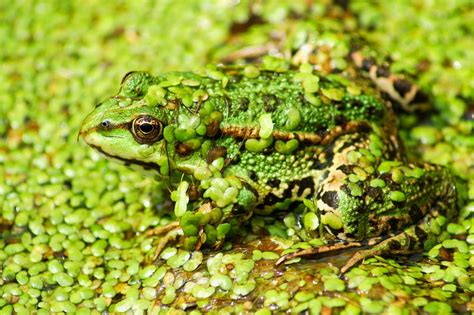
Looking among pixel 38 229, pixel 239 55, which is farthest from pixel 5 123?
pixel 239 55

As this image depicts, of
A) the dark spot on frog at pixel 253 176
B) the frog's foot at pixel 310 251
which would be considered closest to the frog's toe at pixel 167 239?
the dark spot on frog at pixel 253 176

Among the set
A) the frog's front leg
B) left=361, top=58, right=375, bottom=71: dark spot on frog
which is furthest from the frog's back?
left=361, top=58, right=375, bottom=71: dark spot on frog

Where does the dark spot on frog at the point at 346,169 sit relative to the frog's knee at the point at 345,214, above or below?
above

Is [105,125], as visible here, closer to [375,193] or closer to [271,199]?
[271,199]

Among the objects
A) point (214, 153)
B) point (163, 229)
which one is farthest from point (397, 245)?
point (163, 229)

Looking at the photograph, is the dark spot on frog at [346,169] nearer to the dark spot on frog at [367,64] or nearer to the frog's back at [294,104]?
the frog's back at [294,104]

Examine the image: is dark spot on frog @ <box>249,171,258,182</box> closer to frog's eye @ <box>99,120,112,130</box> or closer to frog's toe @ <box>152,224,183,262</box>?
frog's toe @ <box>152,224,183,262</box>
